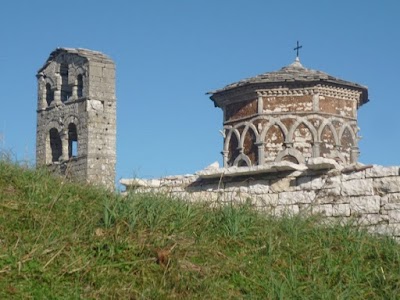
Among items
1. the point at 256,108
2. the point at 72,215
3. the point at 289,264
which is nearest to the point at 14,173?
the point at 72,215

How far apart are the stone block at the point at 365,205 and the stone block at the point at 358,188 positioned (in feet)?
0.19

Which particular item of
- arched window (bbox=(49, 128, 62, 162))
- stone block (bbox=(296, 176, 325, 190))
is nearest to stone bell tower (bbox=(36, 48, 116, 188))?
arched window (bbox=(49, 128, 62, 162))

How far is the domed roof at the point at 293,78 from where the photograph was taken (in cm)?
2022

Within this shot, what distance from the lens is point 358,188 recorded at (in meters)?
9.19

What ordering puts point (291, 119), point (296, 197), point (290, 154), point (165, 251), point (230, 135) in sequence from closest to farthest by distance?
point (165, 251)
point (296, 197)
point (290, 154)
point (291, 119)
point (230, 135)

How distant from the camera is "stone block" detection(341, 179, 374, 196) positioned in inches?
360

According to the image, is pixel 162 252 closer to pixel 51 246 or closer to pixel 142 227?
pixel 142 227

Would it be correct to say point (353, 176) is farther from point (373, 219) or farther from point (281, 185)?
point (281, 185)

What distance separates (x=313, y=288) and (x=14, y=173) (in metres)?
3.14

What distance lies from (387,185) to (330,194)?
0.67 metres

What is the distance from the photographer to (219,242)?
281 inches

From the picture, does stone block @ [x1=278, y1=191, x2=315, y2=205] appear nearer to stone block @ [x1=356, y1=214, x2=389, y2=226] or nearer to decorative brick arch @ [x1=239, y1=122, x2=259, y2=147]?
stone block @ [x1=356, y1=214, x2=389, y2=226]

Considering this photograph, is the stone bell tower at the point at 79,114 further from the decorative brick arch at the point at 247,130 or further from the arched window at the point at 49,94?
the decorative brick arch at the point at 247,130

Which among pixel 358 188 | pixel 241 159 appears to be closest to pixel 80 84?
pixel 241 159
